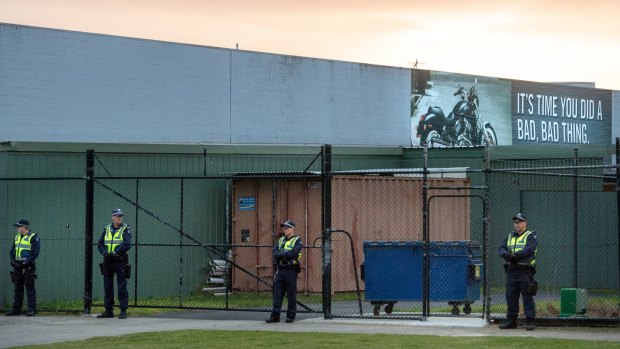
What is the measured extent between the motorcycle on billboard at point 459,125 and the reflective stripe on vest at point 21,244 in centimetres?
1764

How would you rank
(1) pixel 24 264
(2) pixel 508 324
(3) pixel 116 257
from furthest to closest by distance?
1. (1) pixel 24 264
2. (3) pixel 116 257
3. (2) pixel 508 324

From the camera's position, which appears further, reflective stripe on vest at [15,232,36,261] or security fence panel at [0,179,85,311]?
security fence panel at [0,179,85,311]

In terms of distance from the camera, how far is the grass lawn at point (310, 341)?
16391 mm

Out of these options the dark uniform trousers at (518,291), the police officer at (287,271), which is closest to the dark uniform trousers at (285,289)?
the police officer at (287,271)

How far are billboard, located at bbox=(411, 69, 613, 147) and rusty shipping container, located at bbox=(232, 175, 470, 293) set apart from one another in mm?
10090

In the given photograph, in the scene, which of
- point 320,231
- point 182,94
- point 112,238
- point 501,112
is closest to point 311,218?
point 320,231

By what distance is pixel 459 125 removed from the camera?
3900 cm

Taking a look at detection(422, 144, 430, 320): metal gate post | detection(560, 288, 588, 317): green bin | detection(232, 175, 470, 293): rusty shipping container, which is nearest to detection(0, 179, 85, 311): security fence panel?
detection(232, 175, 470, 293): rusty shipping container

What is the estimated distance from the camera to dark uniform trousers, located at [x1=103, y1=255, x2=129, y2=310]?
2133 cm

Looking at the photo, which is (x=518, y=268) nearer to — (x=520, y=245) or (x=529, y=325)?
(x=520, y=245)

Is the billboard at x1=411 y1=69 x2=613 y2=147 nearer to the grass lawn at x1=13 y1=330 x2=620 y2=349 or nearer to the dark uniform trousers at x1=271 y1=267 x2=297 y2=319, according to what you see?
the dark uniform trousers at x1=271 y1=267 x2=297 y2=319

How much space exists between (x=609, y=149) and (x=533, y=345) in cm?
1295

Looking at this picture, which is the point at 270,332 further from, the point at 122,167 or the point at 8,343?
the point at 122,167

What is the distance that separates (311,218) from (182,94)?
21.7 ft
